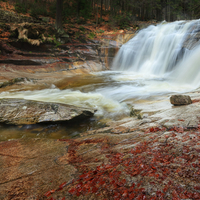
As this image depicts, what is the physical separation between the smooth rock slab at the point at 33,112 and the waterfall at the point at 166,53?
9299mm

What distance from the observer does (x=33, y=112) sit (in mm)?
5367

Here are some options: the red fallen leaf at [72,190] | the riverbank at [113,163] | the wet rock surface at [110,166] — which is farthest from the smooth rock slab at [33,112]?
the red fallen leaf at [72,190]

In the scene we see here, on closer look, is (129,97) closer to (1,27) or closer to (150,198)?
(150,198)

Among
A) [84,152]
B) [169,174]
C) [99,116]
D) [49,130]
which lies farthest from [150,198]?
[99,116]

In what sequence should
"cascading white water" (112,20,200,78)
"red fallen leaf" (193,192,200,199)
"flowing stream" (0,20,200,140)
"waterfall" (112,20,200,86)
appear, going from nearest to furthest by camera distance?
"red fallen leaf" (193,192,200,199)
"flowing stream" (0,20,200,140)
"waterfall" (112,20,200,86)
"cascading white water" (112,20,200,78)

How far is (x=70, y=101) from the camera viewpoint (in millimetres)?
7633

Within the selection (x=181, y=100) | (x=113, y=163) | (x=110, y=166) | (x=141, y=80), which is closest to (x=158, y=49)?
(x=141, y=80)

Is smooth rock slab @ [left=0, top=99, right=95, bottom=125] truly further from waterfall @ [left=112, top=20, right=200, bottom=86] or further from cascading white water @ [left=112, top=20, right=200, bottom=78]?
cascading white water @ [left=112, top=20, right=200, bottom=78]

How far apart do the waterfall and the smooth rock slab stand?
9299 millimetres

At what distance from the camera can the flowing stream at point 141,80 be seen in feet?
22.3

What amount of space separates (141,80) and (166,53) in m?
4.70

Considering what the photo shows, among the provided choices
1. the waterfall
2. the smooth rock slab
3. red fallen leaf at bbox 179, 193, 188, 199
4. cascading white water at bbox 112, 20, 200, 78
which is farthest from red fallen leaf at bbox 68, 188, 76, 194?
cascading white water at bbox 112, 20, 200, 78

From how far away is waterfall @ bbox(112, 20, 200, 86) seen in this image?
12.1m

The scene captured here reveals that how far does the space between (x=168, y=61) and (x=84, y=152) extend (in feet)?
46.0
